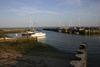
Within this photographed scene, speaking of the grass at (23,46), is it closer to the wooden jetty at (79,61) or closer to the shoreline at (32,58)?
the shoreline at (32,58)

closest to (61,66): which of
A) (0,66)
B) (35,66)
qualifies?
(35,66)

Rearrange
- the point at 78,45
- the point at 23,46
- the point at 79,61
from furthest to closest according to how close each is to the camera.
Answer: the point at 78,45 < the point at 23,46 < the point at 79,61

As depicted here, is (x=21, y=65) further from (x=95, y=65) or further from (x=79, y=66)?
(x=95, y=65)

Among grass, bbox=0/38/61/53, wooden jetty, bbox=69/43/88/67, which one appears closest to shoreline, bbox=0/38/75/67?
grass, bbox=0/38/61/53

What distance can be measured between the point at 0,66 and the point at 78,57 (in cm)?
750

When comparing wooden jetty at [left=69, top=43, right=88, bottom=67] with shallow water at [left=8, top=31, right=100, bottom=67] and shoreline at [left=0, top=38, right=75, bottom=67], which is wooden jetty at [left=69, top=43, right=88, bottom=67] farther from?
shallow water at [left=8, top=31, right=100, bottom=67]

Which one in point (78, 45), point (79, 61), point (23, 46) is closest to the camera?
point (79, 61)

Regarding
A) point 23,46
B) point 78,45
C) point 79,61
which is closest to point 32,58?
point 79,61

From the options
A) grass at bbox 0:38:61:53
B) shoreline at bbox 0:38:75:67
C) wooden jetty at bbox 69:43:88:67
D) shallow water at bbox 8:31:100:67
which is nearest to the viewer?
wooden jetty at bbox 69:43:88:67

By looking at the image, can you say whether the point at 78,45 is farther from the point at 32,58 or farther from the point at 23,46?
the point at 32,58

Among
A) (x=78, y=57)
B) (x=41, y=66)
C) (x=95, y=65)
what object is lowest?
(x=95, y=65)

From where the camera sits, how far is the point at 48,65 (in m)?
9.96

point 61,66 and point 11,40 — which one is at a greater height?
point 11,40

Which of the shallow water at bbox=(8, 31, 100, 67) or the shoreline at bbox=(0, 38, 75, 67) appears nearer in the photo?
the shoreline at bbox=(0, 38, 75, 67)
